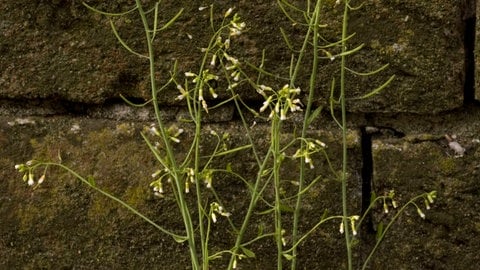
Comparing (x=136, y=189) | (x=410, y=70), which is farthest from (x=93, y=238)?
(x=410, y=70)

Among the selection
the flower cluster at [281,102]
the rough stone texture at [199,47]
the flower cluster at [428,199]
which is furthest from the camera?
the rough stone texture at [199,47]

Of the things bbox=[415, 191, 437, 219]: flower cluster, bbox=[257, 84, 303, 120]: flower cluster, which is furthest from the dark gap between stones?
bbox=[257, 84, 303, 120]: flower cluster

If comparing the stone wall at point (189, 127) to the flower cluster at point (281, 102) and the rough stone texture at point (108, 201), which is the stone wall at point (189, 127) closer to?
the rough stone texture at point (108, 201)

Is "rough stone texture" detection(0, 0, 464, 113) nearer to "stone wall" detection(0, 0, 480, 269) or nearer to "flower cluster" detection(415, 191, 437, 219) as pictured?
"stone wall" detection(0, 0, 480, 269)

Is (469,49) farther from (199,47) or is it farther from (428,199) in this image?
(199,47)

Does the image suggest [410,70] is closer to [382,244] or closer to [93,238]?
[382,244]

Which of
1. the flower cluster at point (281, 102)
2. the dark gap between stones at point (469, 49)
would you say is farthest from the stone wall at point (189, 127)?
the flower cluster at point (281, 102)

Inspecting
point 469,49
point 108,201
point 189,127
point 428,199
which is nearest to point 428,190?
point 428,199
